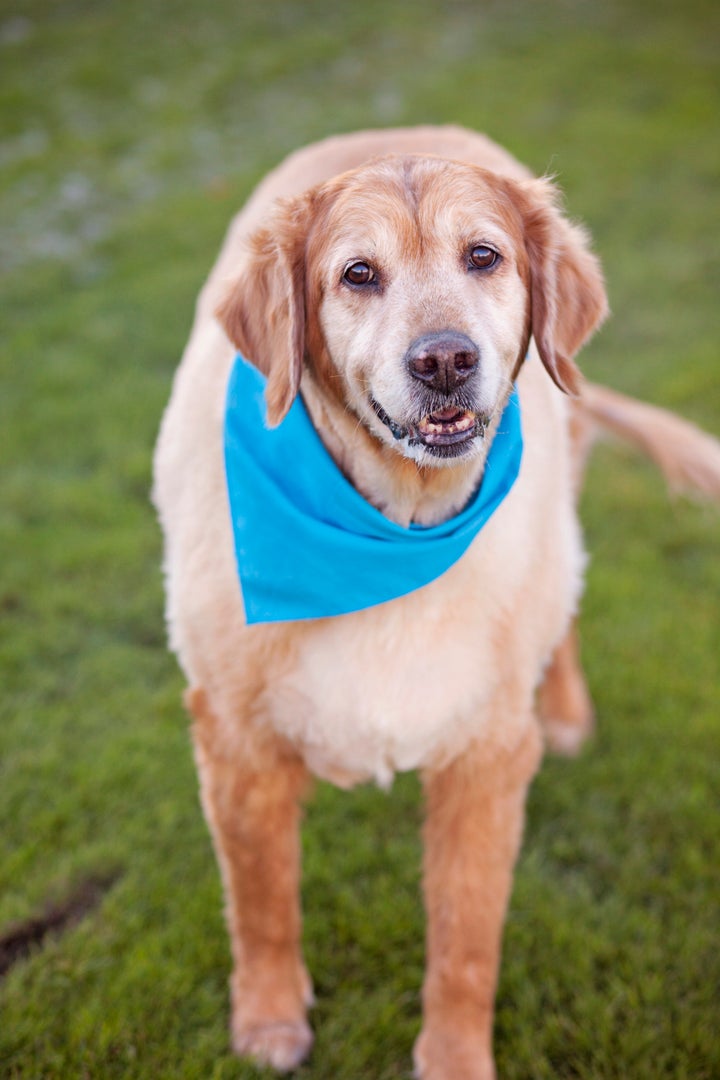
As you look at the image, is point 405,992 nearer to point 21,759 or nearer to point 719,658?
point 21,759

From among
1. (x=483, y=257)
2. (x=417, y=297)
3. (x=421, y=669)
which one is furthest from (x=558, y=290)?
(x=421, y=669)

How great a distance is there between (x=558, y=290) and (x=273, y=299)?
0.68 metres

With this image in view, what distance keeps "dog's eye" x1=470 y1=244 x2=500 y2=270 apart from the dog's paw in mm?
1979

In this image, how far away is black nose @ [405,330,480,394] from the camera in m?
1.95

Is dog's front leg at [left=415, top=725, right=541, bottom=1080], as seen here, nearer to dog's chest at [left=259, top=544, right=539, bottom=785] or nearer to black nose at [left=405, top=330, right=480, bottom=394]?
dog's chest at [left=259, top=544, right=539, bottom=785]

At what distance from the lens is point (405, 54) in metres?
11.3

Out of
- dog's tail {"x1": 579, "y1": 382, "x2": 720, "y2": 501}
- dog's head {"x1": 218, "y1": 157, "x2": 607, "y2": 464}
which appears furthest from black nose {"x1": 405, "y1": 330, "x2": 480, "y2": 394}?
dog's tail {"x1": 579, "y1": 382, "x2": 720, "y2": 501}

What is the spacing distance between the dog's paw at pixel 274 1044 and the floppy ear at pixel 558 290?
1.80 m

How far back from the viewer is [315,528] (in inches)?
91.2

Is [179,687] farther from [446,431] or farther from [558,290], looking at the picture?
[558,290]

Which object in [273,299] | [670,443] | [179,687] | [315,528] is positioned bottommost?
[179,687]

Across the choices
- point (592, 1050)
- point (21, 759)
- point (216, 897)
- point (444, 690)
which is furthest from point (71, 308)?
point (592, 1050)

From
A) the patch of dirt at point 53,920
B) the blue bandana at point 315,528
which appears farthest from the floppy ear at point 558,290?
the patch of dirt at point 53,920

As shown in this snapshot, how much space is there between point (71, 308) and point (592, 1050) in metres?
5.43
